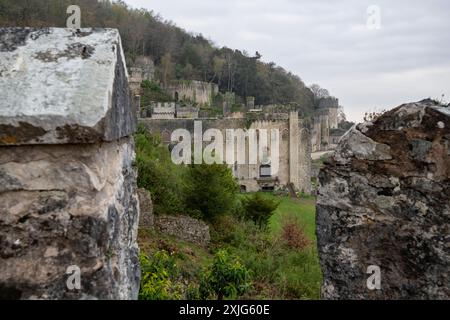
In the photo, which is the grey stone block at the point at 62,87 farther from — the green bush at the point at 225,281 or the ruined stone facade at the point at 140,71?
the ruined stone facade at the point at 140,71

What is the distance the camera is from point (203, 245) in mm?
17203

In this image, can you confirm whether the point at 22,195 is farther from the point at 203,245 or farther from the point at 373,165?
the point at 203,245

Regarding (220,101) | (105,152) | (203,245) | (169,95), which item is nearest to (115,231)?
(105,152)

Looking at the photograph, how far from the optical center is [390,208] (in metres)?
3.41

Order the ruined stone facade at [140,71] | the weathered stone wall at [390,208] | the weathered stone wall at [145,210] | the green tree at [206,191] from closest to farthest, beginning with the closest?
the weathered stone wall at [390,208]
the weathered stone wall at [145,210]
the green tree at [206,191]
the ruined stone facade at [140,71]

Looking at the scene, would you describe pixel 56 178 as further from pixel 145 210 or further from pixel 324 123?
pixel 324 123

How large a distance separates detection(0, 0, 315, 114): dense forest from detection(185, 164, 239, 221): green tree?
41.2m

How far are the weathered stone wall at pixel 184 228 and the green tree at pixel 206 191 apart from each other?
3.72 ft

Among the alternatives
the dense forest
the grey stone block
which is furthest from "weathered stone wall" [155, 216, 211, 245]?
the dense forest

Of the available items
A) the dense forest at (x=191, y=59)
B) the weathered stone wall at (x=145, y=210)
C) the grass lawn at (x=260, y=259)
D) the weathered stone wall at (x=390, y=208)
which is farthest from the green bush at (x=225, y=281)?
the dense forest at (x=191, y=59)

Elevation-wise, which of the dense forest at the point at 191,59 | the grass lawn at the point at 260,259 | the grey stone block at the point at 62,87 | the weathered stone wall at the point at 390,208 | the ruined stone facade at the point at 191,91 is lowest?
the grass lawn at the point at 260,259

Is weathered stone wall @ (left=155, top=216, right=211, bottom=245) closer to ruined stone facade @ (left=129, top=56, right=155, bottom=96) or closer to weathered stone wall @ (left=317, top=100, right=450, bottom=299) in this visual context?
weathered stone wall @ (left=317, top=100, right=450, bottom=299)

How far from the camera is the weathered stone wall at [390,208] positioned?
3279 millimetres

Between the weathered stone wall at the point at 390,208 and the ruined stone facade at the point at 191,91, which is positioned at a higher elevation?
the ruined stone facade at the point at 191,91
